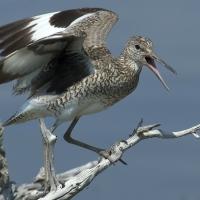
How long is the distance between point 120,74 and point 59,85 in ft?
2.47

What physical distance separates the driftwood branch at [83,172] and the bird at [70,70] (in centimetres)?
91

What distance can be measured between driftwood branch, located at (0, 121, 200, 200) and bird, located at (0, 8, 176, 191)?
0.91 meters

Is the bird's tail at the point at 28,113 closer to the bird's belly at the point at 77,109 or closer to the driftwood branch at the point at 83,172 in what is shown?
the bird's belly at the point at 77,109

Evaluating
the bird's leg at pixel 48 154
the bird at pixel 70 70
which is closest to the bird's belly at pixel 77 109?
the bird at pixel 70 70

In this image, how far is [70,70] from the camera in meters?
13.7

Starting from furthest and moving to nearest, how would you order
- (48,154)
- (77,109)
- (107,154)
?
(77,109) < (48,154) < (107,154)

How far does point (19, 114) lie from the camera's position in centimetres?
1324

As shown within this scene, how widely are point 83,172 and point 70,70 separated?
2.19m

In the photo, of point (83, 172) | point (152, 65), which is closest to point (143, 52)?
point (152, 65)

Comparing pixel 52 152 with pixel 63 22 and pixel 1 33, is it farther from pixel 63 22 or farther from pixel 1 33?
pixel 63 22

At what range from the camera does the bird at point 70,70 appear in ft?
42.2

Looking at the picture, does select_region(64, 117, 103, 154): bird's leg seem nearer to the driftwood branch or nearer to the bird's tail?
the bird's tail

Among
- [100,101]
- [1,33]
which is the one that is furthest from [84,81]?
[1,33]

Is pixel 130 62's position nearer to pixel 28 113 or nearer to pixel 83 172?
pixel 28 113
